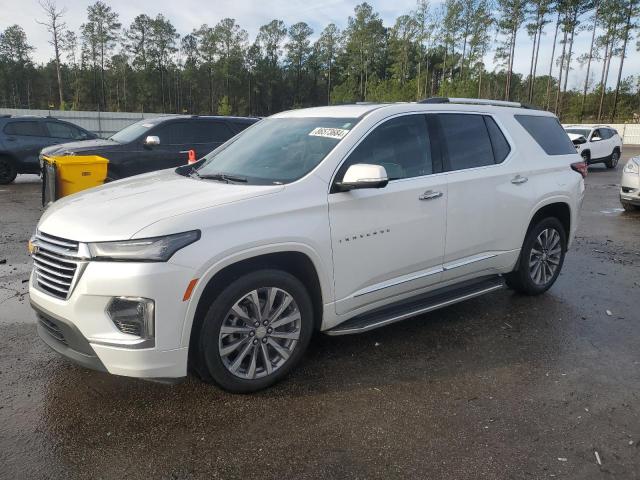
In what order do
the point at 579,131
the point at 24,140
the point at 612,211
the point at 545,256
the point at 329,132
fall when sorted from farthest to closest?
the point at 579,131 < the point at 24,140 < the point at 612,211 < the point at 545,256 < the point at 329,132

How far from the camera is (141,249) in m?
2.71

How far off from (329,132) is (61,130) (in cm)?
1228

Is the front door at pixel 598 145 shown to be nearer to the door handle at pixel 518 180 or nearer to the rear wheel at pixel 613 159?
the rear wheel at pixel 613 159

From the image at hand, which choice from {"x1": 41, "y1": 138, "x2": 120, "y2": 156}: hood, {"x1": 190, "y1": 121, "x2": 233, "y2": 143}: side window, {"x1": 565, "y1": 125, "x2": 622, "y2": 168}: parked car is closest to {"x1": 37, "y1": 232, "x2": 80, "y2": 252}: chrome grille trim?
{"x1": 41, "y1": 138, "x2": 120, "y2": 156}: hood

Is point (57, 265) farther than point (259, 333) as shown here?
No

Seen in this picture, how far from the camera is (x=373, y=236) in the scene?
353cm

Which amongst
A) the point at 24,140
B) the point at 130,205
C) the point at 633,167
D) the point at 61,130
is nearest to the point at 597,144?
the point at 633,167

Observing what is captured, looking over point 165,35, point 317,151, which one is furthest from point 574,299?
point 165,35

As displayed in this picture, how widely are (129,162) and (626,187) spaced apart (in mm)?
9858

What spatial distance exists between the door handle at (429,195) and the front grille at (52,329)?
259cm

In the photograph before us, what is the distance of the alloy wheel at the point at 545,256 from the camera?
5.01m

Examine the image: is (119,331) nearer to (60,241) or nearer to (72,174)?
(60,241)

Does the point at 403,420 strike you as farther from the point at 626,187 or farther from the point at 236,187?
the point at 626,187

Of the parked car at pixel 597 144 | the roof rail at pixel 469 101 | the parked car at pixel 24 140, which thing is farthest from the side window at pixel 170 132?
the parked car at pixel 597 144
